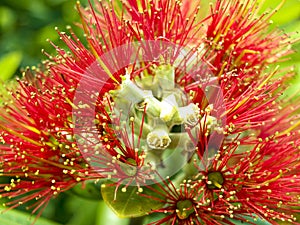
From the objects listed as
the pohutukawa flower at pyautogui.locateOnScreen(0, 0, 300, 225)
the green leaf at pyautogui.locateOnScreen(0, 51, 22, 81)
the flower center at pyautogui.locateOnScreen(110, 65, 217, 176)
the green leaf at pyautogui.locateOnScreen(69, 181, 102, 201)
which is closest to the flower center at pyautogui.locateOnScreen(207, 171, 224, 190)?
the pohutukawa flower at pyautogui.locateOnScreen(0, 0, 300, 225)

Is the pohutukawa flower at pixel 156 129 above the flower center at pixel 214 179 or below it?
above

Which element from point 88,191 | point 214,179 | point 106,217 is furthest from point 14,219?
point 214,179

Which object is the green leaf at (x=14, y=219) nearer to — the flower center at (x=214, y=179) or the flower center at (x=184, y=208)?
the flower center at (x=184, y=208)

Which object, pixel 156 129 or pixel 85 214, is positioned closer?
pixel 156 129

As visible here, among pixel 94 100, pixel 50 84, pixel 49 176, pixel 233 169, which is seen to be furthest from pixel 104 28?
pixel 233 169

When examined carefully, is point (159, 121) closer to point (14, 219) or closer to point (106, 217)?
point (14, 219)

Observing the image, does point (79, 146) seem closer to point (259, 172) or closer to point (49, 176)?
point (49, 176)

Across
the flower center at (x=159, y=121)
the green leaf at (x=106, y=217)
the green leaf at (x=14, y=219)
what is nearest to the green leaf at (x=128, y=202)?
the flower center at (x=159, y=121)
